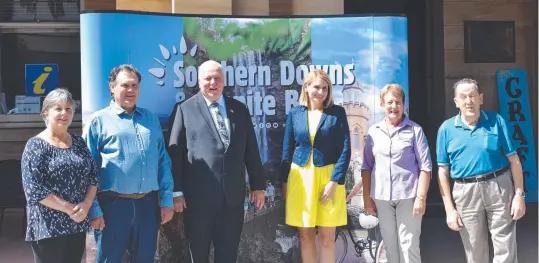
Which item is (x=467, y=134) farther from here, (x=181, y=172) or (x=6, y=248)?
(x=6, y=248)

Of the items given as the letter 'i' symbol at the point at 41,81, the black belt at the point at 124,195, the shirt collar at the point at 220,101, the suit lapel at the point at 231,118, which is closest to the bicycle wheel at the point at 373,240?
the suit lapel at the point at 231,118

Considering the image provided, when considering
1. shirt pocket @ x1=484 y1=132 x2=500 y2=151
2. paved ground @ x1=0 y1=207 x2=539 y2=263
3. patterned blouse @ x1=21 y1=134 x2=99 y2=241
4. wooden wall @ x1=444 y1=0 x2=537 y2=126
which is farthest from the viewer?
wooden wall @ x1=444 y1=0 x2=537 y2=126

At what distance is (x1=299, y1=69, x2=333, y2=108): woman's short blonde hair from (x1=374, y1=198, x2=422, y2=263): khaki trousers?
0.81 m

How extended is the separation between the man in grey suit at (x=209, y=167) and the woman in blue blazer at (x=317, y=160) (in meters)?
0.41

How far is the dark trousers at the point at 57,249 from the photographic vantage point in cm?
391

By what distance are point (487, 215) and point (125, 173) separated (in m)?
2.48

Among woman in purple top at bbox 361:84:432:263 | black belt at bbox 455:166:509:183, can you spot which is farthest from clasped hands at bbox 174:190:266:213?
black belt at bbox 455:166:509:183

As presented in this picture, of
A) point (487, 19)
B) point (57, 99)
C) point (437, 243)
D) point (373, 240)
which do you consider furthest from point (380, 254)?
point (487, 19)

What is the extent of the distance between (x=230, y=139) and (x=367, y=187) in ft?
3.59

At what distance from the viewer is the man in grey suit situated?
446cm

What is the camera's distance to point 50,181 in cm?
387

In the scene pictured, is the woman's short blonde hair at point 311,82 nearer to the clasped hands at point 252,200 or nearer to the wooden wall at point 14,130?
the clasped hands at point 252,200

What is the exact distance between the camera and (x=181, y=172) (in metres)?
4.51

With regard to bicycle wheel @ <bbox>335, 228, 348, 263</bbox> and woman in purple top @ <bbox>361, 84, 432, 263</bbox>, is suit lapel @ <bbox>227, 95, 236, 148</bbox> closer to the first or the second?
woman in purple top @ <bbox>361, 84, 432, 263</bbox>
